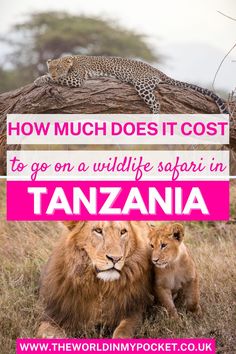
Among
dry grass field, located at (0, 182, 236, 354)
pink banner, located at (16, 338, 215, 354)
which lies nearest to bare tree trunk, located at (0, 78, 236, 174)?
dry grass field, located at (0, 182, 236, 354)

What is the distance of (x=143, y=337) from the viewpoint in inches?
126

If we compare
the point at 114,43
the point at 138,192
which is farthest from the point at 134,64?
the point at 114,43

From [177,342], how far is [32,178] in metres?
1.02

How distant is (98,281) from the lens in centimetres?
317

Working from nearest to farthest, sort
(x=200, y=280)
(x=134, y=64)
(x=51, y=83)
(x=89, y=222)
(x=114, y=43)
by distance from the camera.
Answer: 1. (x=89, y=222)
2. (x=200, y=280)
3. (x=51, y=83)
4. (x=134, y=64)
5. (x=114, y=43)

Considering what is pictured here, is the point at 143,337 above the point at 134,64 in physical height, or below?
below

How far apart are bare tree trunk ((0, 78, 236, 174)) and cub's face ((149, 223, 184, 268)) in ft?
3.13

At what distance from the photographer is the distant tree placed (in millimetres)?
8070

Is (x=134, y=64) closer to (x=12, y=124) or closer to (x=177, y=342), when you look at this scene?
(x=12, y=124)

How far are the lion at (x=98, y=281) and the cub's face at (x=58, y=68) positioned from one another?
3.57 ft

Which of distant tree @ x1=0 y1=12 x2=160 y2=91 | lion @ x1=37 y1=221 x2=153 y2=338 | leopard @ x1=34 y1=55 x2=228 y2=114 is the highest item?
distant tree @ x1=0 y1=12 x2=160 y2=91

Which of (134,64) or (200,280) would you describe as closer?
(200,280)

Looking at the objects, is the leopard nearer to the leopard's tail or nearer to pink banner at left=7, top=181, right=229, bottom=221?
the leopard's tail

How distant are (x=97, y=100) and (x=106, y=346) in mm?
1393
